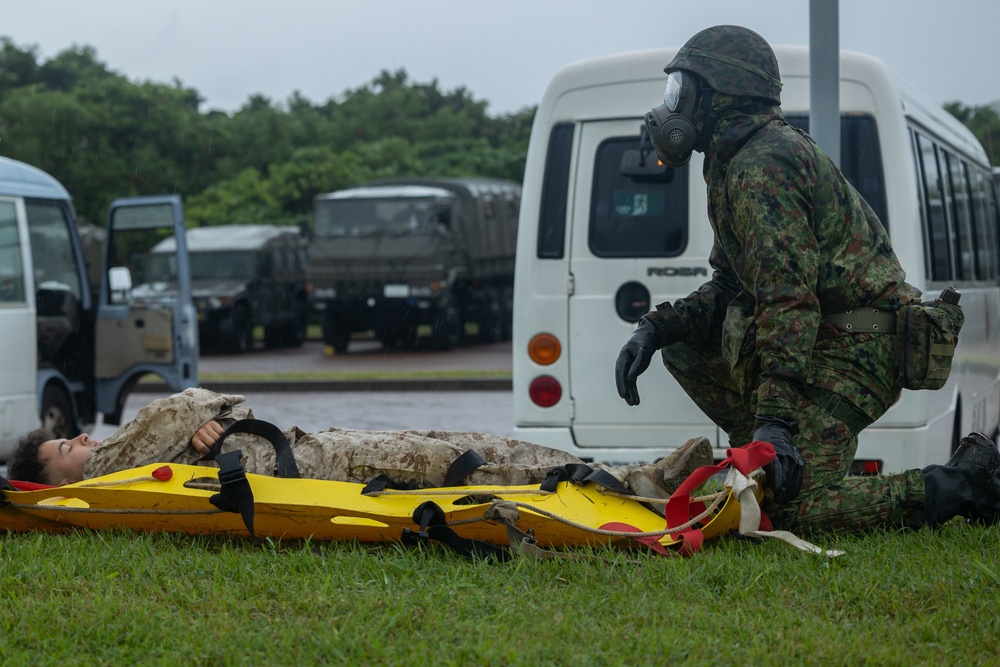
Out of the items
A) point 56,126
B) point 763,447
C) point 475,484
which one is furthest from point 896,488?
point 56,126

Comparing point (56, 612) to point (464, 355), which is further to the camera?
point (464, 355)

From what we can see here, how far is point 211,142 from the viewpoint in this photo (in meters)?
39.7

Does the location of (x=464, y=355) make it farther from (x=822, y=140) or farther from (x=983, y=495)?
Answer: (x=983, y=495)

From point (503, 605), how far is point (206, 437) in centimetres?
159

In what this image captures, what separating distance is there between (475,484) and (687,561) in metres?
0.91

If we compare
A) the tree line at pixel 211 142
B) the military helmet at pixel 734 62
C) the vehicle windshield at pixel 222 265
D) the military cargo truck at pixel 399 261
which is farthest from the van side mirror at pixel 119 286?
the tree line at pixel 211 142

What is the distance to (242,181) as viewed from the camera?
118 ft

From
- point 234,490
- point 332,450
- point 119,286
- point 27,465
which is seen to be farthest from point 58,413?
point 234,490

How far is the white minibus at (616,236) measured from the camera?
575 cm

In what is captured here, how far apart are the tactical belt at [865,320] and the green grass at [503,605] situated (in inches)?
25.6

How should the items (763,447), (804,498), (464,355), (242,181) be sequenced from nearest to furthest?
(763,447) < (804,498) < (464,355) < (242,181)

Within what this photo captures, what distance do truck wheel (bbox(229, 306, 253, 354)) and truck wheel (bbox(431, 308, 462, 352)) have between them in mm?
3586

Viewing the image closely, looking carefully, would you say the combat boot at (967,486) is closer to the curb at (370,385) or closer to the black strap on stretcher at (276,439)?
the black strap on stretcher at (276,439)

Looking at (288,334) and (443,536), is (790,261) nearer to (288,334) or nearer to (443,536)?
(443,536)
